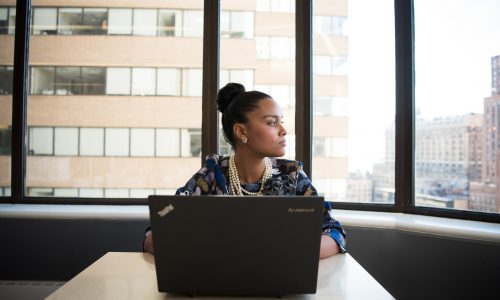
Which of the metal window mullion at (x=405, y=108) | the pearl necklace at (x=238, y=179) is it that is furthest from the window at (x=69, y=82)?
the metal window mullion at (x=405, y=108)

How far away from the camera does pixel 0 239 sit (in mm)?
2436

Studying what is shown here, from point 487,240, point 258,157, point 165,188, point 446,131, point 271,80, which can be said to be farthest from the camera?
point 165,188

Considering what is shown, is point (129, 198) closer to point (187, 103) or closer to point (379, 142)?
point (187, 103)

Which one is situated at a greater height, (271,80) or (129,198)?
(271,80)

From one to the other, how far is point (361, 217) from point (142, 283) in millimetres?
1634

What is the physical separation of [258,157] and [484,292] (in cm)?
126

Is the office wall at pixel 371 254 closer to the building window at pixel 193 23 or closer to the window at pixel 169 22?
the building window at pixel 193 23

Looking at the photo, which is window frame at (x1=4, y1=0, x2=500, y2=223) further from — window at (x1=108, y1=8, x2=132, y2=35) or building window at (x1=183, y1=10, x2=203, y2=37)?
window at (x1=108, y1=8, x2=132, y2=35)

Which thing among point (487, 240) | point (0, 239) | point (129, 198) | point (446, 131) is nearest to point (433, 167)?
point (446, 131)

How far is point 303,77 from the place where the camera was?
2674 mm

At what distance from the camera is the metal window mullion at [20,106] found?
2822mm

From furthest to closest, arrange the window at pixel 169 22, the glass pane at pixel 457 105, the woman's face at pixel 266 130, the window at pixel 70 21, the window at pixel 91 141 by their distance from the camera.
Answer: the window at pixel 91 141 < the window at pixel 70 21 < the window at pixel 169 22 < the glass pane at pixel 457 105 < the woman's face at pixel 266 130

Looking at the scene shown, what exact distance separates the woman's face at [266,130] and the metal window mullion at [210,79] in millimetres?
1086

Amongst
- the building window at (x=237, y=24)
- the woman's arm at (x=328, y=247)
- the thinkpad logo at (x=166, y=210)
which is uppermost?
the building window at (x=237, y=24)
